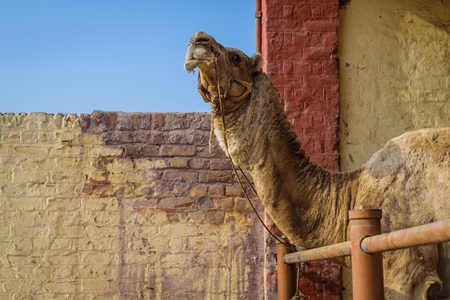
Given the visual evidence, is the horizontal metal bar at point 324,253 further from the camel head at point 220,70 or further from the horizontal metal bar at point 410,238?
the camel head at point 220,70

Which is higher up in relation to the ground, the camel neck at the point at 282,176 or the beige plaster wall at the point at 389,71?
the beige plaster wall at the point at 389,71

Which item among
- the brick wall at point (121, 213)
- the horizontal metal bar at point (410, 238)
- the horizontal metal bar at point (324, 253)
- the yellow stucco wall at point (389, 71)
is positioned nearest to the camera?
the horizontal metal bar at point (410, 238)

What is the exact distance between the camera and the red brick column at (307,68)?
6.01 metres

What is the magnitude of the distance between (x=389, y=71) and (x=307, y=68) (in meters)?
0.95

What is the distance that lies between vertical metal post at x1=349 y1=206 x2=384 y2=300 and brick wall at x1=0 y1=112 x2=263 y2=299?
10.5ft

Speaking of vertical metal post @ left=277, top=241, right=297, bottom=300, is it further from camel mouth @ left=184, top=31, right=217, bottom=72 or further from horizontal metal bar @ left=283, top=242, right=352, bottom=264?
camel mouth @ left=184, top=31, right=217, bottom=72

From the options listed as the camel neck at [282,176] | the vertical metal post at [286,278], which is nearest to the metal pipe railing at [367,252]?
the camel neck at [282,176]

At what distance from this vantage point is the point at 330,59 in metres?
6.19

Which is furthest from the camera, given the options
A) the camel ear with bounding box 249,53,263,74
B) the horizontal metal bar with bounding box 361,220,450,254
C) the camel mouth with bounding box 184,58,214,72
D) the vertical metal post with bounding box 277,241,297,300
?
the vertical metal post with bounding box 277,241,297,300

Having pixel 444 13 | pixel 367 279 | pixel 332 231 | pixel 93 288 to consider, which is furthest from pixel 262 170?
pixel 444 13

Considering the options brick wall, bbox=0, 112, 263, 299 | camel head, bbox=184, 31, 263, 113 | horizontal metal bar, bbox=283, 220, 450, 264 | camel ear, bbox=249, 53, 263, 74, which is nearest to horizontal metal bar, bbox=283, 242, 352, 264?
horizontal metal bar, bbox=283, 220, 450, 264

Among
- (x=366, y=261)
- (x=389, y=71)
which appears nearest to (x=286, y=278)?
(x=366, y=261)

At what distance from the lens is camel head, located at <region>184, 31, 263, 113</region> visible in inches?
155

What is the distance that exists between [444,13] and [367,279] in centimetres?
464
